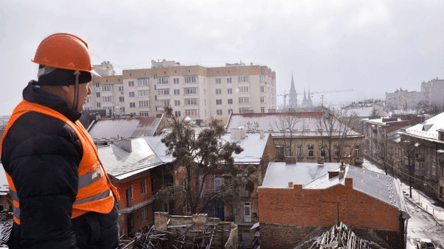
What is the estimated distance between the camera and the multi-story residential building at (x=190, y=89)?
57.9m

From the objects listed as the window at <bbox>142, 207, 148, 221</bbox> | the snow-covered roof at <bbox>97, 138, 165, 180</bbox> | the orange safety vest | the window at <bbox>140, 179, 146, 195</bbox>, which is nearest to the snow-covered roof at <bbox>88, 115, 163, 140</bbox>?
A: the snow-covered roof at <bbox>97, 138, 165, 180</bbox>

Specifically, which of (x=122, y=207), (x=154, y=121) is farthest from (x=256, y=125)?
(x=122, y=207)

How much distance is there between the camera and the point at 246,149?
26.3m

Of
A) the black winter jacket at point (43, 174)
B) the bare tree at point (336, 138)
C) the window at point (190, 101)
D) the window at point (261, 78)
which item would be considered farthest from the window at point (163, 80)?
the black winter jacket at point (43, 174)

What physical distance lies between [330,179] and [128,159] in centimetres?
1330

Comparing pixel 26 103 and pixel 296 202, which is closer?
pixel 26 103

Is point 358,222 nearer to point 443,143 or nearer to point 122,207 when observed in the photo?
point 122,207

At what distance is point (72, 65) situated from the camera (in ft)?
6.98

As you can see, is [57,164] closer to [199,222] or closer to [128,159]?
[199,222]

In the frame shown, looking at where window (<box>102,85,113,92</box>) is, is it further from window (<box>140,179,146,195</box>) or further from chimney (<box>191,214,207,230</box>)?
chimney (<box>191,214,207,230</box>)

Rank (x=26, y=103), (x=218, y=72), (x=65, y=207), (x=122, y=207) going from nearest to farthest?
1. (x=65, y=207)
2. (x=26, y=103)
3. (x=122, y=207)
4. (x=218, y=72)

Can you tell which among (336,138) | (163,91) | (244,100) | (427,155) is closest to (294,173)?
(336,138)

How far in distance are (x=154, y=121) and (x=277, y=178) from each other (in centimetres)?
1818

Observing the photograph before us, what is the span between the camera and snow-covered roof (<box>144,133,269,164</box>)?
2508cm
